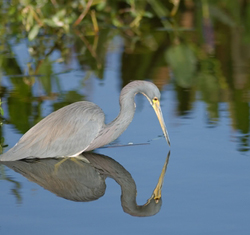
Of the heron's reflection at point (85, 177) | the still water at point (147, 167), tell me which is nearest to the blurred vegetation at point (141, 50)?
the still water at point (147, 167)

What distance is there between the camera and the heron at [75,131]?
4824 mm

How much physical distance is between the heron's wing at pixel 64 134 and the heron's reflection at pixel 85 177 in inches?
3.6

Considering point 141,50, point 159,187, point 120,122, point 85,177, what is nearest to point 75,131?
point 120,122

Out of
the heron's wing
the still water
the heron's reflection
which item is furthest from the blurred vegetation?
the heron's reflection

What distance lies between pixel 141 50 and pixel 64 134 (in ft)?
14.2

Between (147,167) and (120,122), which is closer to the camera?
(147,167)

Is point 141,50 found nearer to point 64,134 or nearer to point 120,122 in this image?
point 120,122

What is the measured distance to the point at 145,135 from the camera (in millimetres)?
5418

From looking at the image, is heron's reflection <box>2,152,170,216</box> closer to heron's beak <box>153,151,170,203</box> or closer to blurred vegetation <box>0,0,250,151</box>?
heron's beak <box>153,151,170,203</box>

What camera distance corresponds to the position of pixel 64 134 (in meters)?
4.90

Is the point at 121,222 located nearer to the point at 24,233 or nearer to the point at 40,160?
the point at 24,233

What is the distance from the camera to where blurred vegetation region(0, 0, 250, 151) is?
6.51 m

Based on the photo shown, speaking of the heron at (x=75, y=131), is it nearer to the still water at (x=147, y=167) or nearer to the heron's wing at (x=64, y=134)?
the heron's wing at (x=64, y=134)

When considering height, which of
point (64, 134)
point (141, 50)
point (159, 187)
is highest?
point (141, 50)
